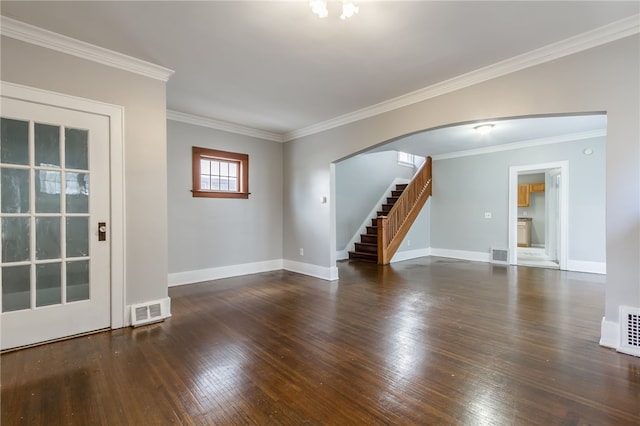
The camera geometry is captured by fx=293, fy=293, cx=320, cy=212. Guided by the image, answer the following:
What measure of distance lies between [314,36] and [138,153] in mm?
2120

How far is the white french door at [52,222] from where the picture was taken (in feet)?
8.09

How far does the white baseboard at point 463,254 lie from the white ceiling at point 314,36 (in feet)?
16.5

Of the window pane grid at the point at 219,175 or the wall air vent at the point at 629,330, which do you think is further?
the window pane grid at the point at 219,175

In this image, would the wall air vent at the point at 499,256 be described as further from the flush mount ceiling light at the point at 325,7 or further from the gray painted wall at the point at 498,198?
the flush mount ceiling light at the point at 325,7

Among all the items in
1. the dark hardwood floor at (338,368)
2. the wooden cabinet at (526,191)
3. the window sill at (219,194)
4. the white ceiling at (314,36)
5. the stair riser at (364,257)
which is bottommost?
the dark hardwood floor at (338,368)

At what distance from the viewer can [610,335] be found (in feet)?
8.22

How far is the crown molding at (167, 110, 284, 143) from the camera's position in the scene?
4625 millimetres

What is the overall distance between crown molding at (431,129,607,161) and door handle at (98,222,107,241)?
24.1 feet

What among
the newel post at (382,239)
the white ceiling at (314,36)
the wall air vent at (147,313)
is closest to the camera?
the white ceiling at (314,36)

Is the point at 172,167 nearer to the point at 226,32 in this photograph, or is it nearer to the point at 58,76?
the point at 58,76

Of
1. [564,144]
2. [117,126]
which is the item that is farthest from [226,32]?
[564,144]

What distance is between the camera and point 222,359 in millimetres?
2334

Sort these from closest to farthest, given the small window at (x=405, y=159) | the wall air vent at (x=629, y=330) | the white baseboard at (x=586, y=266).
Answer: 1. the wall air vent at (x=629, y=330)
2. the white baseboard at (x=586, y=266)
3. the small window at (x=405, y=159)

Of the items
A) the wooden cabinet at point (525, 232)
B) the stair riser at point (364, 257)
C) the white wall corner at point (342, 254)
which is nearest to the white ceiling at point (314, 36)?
the stair riser at point (364, 257)
